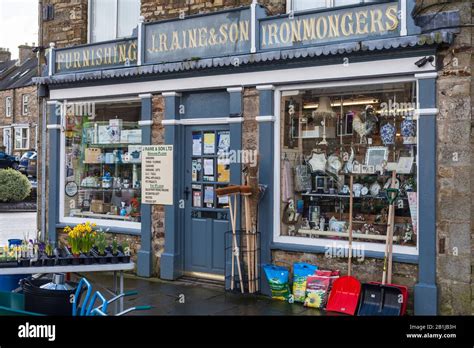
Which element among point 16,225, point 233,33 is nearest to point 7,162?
point 16,225

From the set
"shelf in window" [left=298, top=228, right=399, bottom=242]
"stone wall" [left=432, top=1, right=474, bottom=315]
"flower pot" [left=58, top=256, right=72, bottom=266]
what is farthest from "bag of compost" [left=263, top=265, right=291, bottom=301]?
"flower pot" [left=58, top=256, right=72, bottom=266]

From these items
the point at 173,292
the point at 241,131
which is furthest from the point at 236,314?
the point at 241,131

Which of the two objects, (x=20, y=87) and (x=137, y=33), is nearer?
(x=137, y=33)

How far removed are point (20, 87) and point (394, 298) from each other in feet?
125

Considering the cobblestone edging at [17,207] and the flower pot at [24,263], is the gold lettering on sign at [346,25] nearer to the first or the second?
the flower pot at [24,263]

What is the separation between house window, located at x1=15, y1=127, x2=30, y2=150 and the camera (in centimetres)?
4100

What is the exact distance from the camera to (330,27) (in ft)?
26.5

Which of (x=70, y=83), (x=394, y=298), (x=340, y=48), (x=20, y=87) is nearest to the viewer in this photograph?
(x=394, y=298)

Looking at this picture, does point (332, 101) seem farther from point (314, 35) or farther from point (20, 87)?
point (20, 87)

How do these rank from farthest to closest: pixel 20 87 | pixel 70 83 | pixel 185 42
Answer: pixel 20 87 → pixel 70 83 → pixel 185 42

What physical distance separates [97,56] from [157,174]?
2.58 meters

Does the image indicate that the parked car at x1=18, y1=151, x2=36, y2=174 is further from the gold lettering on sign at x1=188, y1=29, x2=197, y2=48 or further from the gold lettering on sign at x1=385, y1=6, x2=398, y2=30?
the gold lettering on sign at x1=385, y1=6, x2=398, y2=30

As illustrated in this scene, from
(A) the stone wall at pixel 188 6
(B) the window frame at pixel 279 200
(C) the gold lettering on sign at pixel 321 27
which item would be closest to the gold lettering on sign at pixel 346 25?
(C) the gold lettering on sign at pixel 321 27

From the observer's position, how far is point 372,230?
26.3 ft
